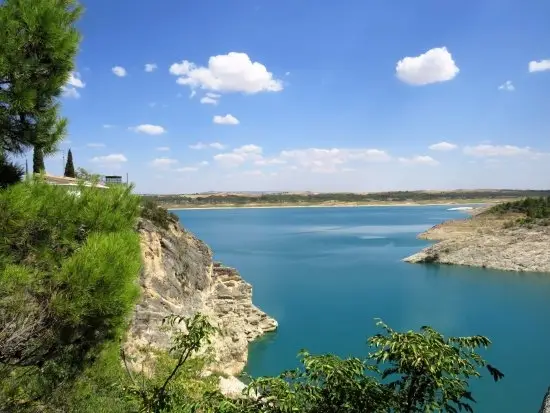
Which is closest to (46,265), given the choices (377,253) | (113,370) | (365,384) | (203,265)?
(113,370)

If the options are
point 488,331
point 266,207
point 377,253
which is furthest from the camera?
point 266,207

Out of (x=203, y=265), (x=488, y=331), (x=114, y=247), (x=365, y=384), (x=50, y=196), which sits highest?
(x=50, y=196)

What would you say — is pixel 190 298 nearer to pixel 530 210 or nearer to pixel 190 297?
pixel 190 297

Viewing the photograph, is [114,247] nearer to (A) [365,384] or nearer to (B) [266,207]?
(A) [365,384]

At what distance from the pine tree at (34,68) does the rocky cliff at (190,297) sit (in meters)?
8.06

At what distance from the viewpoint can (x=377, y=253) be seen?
45406 mm

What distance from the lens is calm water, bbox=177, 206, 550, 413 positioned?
16156mm

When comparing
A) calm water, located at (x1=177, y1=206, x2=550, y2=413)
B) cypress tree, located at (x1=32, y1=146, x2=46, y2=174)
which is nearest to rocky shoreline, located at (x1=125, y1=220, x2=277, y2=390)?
calm water, located at (x1=177, y1=206, x2=550, y2=413)

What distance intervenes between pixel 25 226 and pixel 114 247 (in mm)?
919

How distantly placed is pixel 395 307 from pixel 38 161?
22193mm

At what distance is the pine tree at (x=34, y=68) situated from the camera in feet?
14.6

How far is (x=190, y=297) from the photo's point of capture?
61.3ft

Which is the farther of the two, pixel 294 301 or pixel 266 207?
pixel 266 207

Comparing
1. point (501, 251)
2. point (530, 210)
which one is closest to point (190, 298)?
point (501, 251)
